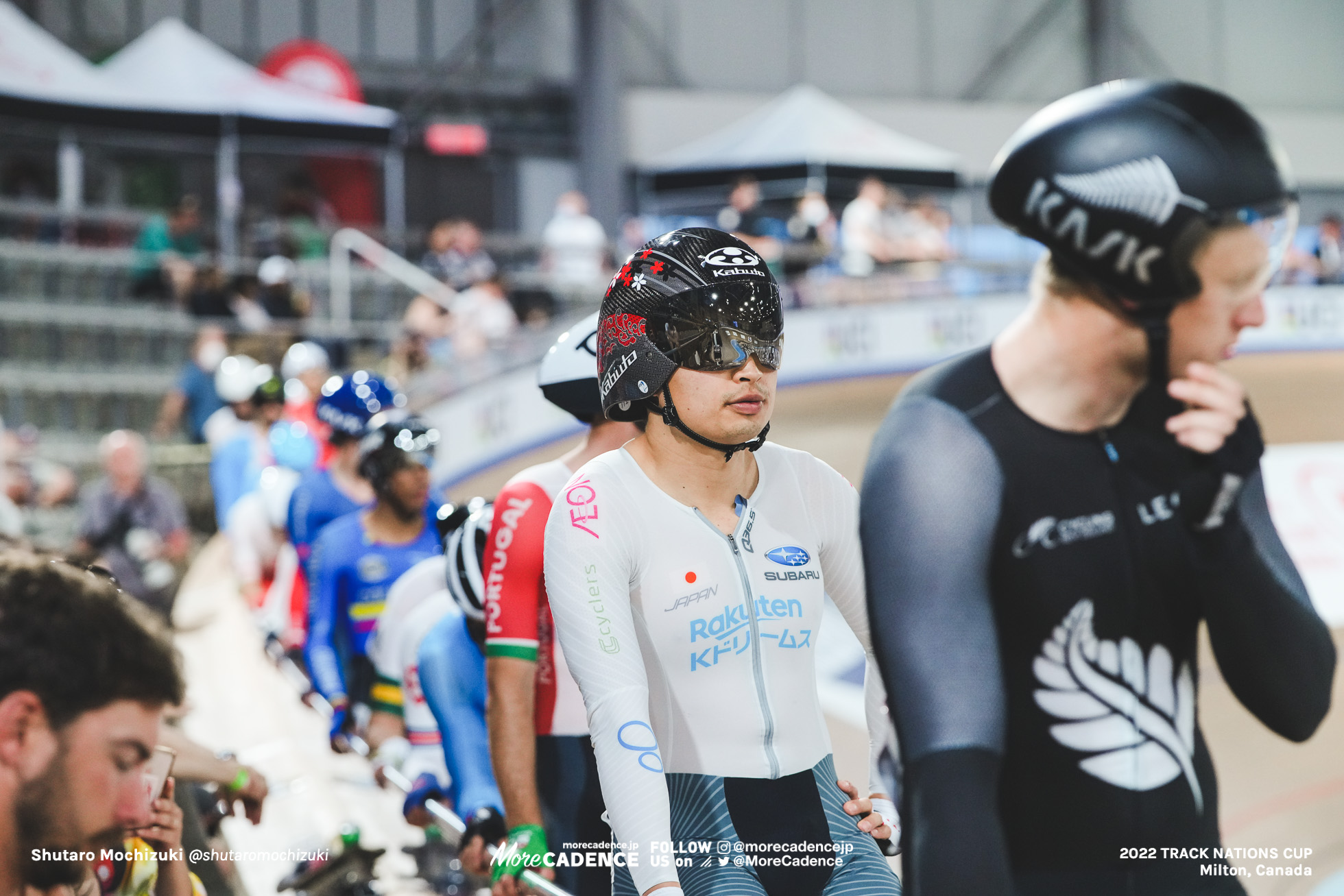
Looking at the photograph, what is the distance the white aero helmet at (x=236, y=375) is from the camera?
1040 centimetres

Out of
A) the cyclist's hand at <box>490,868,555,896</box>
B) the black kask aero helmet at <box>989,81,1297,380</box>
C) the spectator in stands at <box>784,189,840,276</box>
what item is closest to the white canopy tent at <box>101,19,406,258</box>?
the spectator in stands at <box>784,189,840,276</box>

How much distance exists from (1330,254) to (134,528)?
12.7 m

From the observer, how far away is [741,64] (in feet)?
83.2

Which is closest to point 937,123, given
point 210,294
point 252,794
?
point 210,294

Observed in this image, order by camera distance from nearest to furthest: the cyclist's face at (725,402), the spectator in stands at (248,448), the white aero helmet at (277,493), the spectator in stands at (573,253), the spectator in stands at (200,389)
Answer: the cyclist's face at (725,402) < the white aero helmet at (277,493) < the spectator in stands at (248,448) < the spectator in stands at (200,389) < the spectator in stands at (573,253)

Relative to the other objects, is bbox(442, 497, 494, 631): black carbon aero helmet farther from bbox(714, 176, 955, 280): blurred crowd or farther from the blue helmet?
bbox(714, 176, 955, 280): blurred crowd

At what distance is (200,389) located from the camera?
12.4 m

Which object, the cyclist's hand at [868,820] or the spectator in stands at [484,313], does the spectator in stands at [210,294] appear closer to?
the spectator in stands at [484,313]

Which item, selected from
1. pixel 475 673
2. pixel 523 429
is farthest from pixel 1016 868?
pixel 523 429

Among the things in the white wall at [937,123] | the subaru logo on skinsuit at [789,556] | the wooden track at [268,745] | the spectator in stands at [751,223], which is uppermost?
the white wall at [937,123]

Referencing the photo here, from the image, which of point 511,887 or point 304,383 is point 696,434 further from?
point 304,383

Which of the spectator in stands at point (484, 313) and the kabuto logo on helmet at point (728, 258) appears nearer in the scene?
the kabuto logo on helmet at point (728, 258)

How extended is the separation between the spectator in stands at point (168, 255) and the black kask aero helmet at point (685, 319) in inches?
497

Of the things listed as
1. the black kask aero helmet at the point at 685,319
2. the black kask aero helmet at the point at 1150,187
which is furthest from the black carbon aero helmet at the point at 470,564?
the black kask aero helmet at the point at 1150,187
